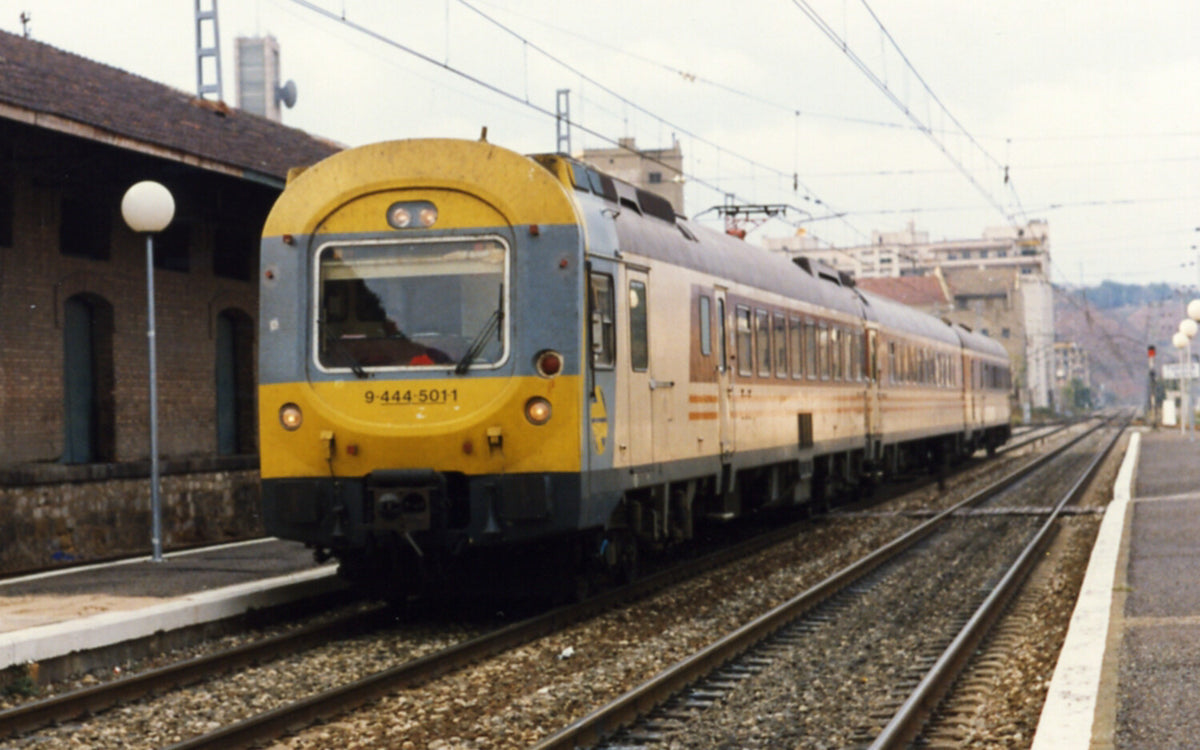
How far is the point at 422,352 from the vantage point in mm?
10609

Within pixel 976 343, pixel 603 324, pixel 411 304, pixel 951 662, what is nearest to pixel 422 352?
pixel 411 304

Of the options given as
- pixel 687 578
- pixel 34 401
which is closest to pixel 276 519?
pixel 687 578

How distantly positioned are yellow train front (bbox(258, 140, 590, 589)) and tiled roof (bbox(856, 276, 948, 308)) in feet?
344

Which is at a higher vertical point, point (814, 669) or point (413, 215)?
point (413, 215)

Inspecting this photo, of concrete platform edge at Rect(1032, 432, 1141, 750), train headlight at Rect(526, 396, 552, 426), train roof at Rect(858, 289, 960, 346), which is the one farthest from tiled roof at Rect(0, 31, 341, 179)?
concrete platform edge at Rect(1032, 432, 1141, 750)

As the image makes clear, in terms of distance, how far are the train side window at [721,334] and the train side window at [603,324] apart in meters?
3.20

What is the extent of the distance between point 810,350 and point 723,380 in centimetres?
432

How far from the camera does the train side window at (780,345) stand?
55.1 ft

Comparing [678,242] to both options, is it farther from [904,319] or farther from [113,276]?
[904,319]

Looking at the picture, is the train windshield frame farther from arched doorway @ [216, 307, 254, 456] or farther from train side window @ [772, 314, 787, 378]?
arched doorway @ [216, 307, 254, 456]

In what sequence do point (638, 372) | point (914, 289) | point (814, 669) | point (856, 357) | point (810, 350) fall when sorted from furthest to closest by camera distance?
point (914, 289)
point (856, 357)
point (810, 350)
point (638, 372)
point (814, 669)

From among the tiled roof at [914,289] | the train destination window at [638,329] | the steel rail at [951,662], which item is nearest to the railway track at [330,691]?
the train destination window at [638,329]

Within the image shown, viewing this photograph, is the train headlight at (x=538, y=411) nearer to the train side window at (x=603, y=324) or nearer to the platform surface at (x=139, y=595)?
the train side window at (x=603, y=324)

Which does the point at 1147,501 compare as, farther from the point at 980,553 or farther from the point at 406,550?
the point at 406,550
